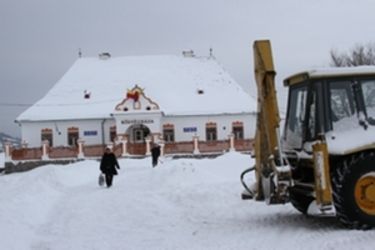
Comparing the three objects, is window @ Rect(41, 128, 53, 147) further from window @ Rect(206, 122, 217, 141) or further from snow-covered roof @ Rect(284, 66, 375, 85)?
snow-covered roof @ Rect(284, 66, 375, 85)

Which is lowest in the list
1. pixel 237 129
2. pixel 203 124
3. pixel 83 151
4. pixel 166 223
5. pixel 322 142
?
pixel 166 223

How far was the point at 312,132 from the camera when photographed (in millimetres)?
11047

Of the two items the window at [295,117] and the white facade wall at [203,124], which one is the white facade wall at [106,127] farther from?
the window at [295,117]

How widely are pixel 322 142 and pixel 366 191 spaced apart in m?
1.10

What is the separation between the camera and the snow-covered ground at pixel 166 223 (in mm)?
10016

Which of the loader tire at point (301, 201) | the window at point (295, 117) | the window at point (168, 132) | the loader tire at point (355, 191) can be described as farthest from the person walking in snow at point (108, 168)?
the window at point (168, 132)

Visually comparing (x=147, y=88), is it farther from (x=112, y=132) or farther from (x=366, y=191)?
(x=366, y=191)

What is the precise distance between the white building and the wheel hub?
37.4m

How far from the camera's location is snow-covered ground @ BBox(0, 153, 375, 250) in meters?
10.0

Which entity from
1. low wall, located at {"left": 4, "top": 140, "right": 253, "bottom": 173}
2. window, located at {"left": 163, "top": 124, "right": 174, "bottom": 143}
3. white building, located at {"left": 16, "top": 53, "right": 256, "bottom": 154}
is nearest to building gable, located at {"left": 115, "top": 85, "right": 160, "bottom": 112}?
white building, located at {"left": 16, "top": 53, "right": 256, "bottom": 154}

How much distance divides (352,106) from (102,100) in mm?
43380

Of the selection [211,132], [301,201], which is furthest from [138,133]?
[301,201]

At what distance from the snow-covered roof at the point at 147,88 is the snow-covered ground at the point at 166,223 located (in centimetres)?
3060

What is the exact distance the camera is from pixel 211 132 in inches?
2051
